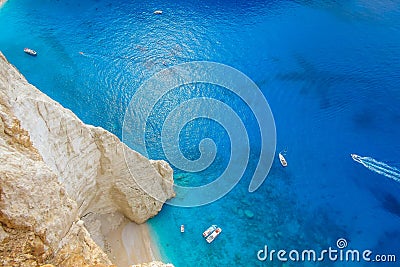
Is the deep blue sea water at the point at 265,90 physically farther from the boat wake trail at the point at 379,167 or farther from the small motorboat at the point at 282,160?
the boat wake trail at the point at 379,167

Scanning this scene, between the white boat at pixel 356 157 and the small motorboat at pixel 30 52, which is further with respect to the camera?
the small motorboat at pixel 30 52

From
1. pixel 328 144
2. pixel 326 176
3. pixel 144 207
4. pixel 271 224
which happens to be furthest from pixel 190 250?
pixel 328 144

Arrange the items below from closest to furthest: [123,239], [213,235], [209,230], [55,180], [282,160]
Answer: [55,180]
[123,239]
[213,235]
[209,230]
[282,160]

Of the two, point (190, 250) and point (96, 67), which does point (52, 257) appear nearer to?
point (190, 250)

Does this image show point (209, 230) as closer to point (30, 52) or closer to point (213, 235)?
point (213, 235)

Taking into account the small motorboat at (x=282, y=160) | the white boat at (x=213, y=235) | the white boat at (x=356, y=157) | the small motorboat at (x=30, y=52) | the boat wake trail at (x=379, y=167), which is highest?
the small motorboat at (x=30, y=52)

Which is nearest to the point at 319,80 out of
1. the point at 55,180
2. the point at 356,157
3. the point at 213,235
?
the point at 356,157

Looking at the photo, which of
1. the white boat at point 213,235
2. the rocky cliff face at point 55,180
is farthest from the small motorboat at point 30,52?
the white boat at point 213,235
